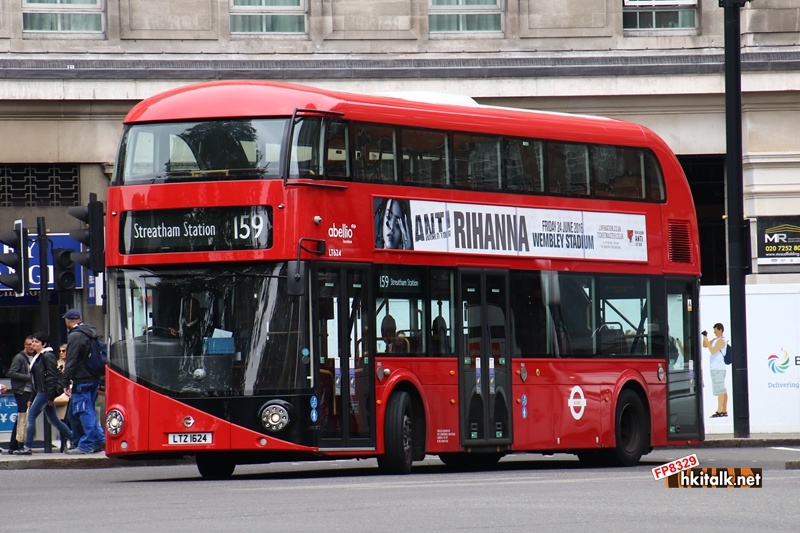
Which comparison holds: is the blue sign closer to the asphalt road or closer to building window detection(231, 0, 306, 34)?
building window detection(231, 0, 306, 34)

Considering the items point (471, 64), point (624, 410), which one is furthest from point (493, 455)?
point (471, 64)

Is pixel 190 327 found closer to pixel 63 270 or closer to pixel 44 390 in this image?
pixel 63 270

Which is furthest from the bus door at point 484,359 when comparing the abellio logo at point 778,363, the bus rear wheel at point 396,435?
the abellio logo at point 778,363

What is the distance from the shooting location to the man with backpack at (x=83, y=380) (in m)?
21.7

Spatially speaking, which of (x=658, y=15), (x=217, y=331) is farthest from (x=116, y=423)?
(x=658, y=15)

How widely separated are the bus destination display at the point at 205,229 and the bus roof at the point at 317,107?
0.93 metres

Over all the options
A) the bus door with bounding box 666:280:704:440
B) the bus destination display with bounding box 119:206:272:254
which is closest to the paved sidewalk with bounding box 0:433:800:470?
the bus door with bounding box 666:280:704:440

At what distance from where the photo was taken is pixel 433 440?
1803cm

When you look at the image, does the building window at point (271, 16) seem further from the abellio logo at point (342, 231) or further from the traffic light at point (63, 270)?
the abellio logo at point (342, 231)

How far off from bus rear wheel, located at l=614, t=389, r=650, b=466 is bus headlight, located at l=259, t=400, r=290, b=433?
16.8 ft

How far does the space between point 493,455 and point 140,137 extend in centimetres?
604

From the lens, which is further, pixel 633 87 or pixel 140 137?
pixel 633 87

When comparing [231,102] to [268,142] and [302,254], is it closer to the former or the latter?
[268,142]

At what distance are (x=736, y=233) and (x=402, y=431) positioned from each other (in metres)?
8.70
